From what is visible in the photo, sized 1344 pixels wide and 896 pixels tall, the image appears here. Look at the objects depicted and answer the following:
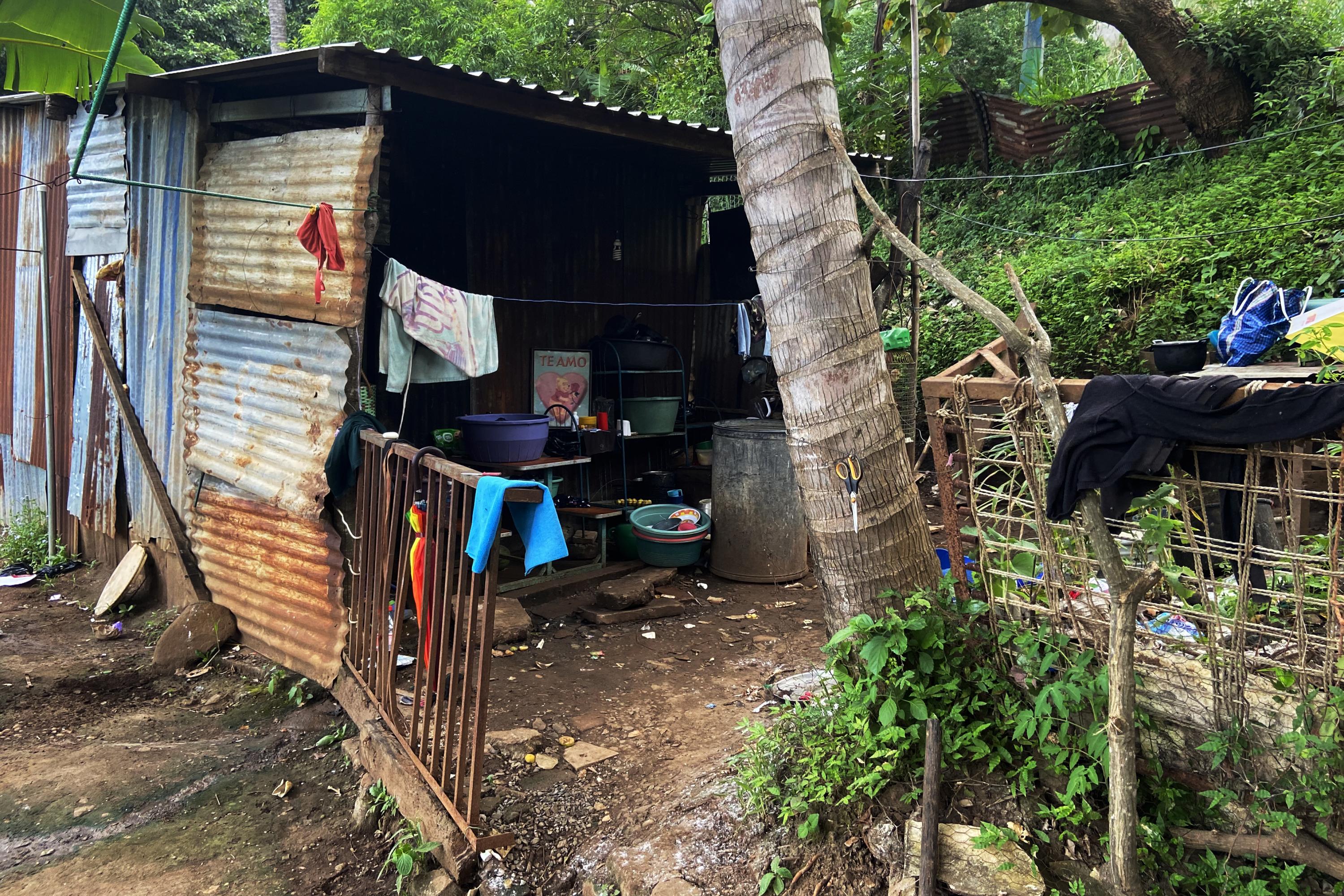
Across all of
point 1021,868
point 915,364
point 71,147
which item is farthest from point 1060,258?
point 71,147

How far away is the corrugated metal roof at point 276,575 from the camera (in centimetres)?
530

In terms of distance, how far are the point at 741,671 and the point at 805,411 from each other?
2869 millimetres

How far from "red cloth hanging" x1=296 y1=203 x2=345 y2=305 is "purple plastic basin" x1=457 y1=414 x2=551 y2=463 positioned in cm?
205

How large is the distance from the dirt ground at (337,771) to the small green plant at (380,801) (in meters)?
0.13

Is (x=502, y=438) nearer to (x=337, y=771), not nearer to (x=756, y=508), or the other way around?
(x=756, y=508)

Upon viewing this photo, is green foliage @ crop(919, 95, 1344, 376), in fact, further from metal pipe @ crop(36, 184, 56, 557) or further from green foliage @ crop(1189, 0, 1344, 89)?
metal pipe @ crop(36, 184, 56, 557)

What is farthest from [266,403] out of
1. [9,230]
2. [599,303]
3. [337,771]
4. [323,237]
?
[9,230]

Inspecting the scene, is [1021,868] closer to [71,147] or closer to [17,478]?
[71,147]

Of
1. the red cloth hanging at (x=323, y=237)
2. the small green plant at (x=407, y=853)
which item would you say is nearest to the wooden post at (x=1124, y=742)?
the small green plant at (x=407, y=853)

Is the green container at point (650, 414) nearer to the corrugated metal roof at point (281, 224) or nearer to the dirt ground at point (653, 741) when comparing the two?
the dirt ground at point (653, 741)

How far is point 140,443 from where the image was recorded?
21.7ft

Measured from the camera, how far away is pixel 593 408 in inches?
353

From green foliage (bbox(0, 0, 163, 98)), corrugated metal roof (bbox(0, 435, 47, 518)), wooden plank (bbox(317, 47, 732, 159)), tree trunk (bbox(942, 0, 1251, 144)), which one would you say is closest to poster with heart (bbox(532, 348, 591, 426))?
wooden plank (bbox(317, 47, 732, 159))

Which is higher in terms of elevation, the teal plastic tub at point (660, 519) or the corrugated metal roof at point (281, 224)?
the corrugated metal roof at point (281, 224)
